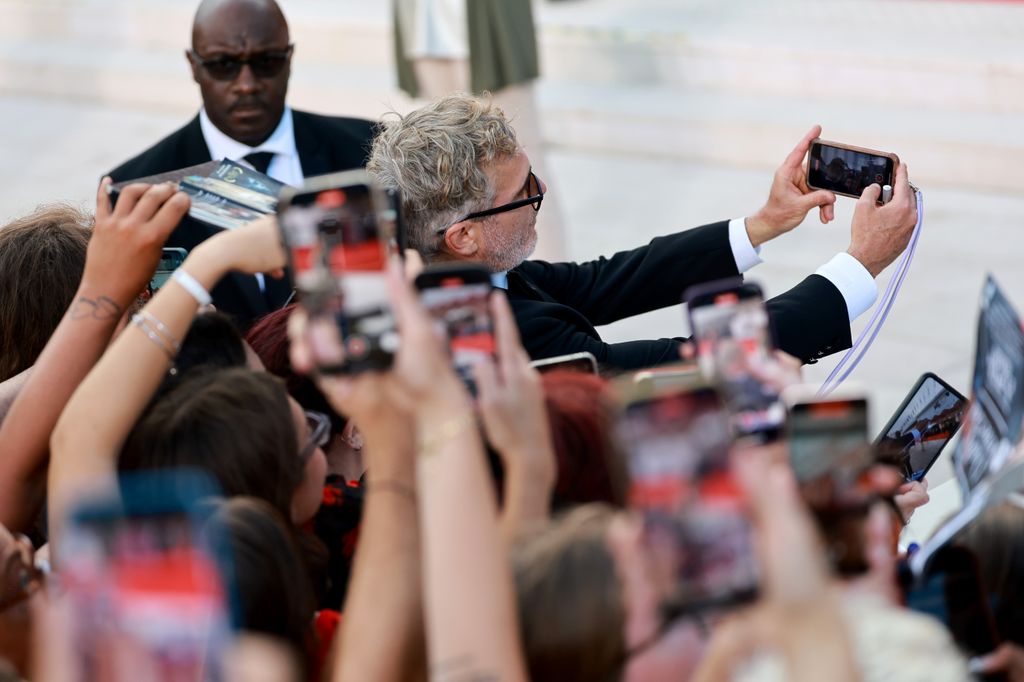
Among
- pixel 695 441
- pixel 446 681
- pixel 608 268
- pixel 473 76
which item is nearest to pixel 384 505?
pixel 446 681

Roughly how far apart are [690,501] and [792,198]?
166cm

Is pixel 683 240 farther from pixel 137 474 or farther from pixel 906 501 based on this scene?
pixel 137 474

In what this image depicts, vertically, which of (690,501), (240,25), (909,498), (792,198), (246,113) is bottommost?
(909,498)

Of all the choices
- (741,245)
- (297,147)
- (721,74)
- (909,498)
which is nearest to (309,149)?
(297,147)

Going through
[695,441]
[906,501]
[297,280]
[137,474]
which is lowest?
[906,501]

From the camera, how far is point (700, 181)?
6.50 m

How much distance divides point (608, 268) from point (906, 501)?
3.37ft

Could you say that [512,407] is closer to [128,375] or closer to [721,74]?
[128,375]

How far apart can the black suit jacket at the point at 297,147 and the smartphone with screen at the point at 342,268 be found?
1570mm

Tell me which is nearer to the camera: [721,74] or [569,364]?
[569,364]

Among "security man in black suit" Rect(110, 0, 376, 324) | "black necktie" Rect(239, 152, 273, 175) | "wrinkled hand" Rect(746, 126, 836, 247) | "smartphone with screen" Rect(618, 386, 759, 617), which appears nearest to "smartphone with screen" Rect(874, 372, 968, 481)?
"wrinkled hand" Rect(746, 126, 836, 247)

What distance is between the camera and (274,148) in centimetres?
348

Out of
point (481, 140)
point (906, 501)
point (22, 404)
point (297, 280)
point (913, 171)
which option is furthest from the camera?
point (913, 171)

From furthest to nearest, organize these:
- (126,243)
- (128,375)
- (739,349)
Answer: (126,243)
(128,375)
(739,349)
